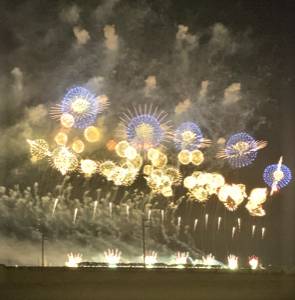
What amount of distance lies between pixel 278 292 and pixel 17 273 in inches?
685

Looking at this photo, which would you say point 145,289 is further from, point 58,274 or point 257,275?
point 257,275

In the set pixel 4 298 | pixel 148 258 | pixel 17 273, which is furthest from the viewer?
pixel 148 258

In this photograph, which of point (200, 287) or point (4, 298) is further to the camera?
point (200, 287)

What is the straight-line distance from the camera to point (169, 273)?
44875 mm

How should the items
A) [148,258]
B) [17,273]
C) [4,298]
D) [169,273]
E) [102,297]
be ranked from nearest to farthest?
[4,298], [102,297], [17,273], [169,273], [148,258]

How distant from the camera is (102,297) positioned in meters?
38.5

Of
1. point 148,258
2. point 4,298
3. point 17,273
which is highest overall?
point 148,258

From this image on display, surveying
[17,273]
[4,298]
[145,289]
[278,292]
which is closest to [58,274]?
[17,273]

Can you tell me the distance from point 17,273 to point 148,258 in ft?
118

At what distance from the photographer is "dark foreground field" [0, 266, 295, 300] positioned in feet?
126

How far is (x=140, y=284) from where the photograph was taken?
42594mm

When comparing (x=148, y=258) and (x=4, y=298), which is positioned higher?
(x=148, y=258)

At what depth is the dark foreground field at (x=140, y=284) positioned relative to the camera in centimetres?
3847

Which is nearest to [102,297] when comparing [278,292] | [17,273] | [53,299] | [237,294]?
[53,299]
